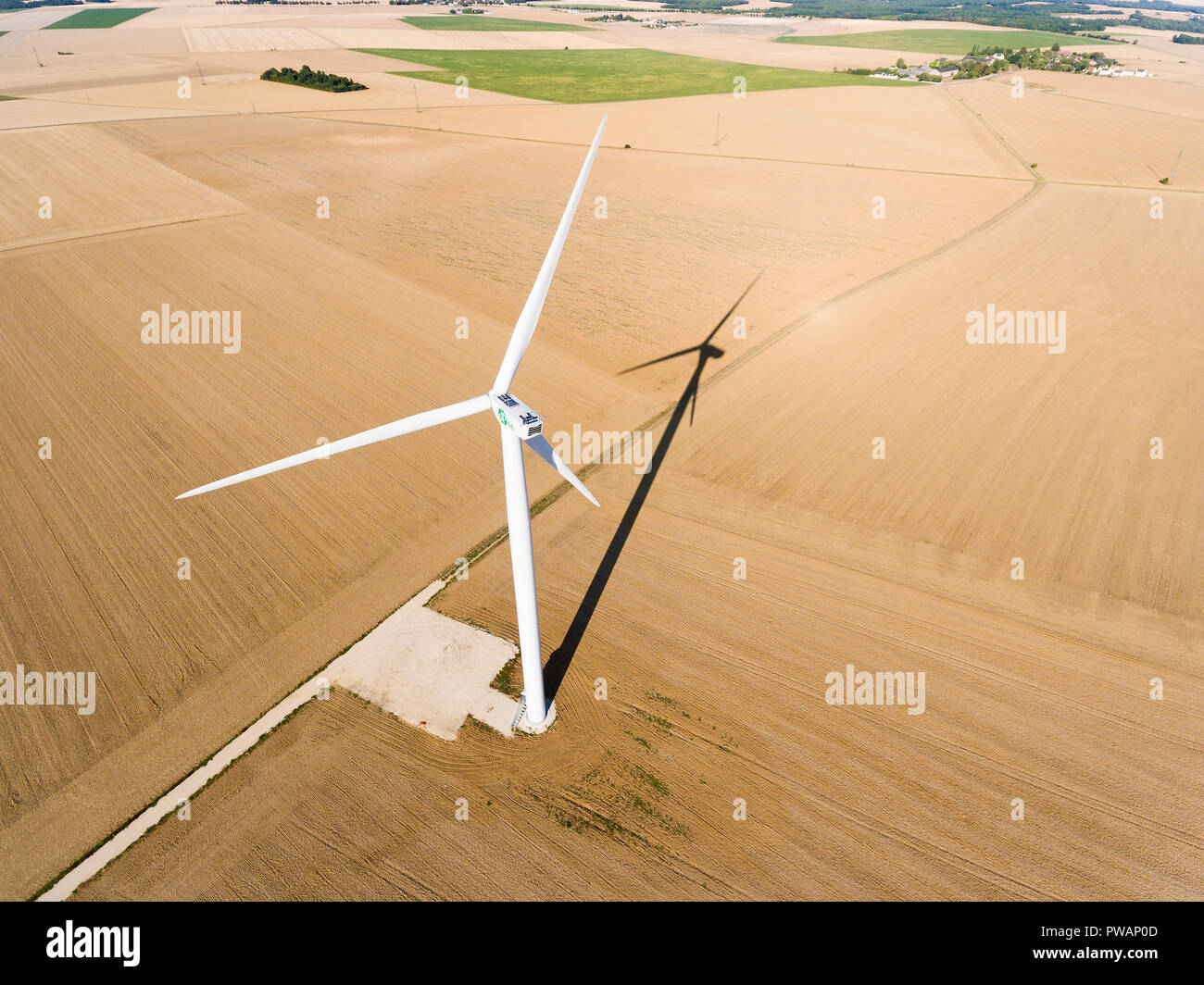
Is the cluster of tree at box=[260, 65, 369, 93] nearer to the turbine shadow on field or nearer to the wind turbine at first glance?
the turbine shadow on field

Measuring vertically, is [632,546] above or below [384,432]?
below

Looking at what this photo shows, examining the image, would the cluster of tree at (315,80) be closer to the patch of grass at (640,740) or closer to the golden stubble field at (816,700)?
the golden stubble field at (816,700)

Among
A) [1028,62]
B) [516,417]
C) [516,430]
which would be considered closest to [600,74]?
[1028,62]

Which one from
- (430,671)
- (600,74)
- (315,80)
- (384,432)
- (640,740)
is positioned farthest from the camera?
(600,74)

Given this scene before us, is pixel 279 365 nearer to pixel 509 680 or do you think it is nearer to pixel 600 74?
pixel 509 680

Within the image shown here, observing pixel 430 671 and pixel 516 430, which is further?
pixel 430 671

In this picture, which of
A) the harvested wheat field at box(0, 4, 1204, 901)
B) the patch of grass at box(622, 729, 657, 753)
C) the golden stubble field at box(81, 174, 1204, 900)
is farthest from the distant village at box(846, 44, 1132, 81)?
the patch of grass at box(622, 729, 657, 753)
